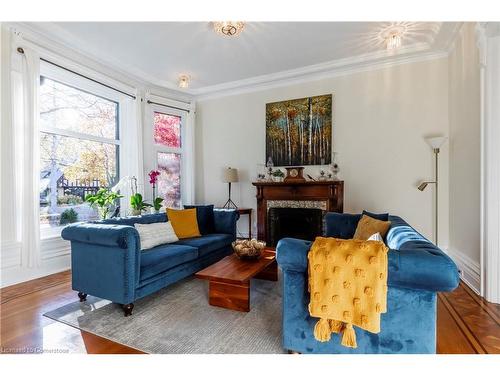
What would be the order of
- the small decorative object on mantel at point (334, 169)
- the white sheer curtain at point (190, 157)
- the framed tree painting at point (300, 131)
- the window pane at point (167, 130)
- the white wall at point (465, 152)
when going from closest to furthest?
1. the white wall at point (465, 152)
2. the small decorative object on mantel at point (334, 169)
3. the framed tree painting at point (300, 131)
4. the window pane at point (167, 130)
5. the white sheer curtain at point (190, 157)

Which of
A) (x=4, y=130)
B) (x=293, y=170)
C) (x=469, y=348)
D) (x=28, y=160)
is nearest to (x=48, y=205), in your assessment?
(x=28, y=160)

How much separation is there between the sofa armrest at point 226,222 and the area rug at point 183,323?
1.23 metres

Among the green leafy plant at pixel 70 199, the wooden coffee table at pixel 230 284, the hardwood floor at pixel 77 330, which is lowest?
the hardwood floor at pixel 77 330

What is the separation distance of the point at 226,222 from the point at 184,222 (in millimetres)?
633

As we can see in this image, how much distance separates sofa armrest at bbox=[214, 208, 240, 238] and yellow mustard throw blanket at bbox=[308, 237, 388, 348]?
2.45m

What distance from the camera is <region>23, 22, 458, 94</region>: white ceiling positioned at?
3209mm

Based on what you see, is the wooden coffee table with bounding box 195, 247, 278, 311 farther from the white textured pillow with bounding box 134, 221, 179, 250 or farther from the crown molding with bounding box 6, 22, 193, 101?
the crown molding with bounding box 6, 22, 193, 101

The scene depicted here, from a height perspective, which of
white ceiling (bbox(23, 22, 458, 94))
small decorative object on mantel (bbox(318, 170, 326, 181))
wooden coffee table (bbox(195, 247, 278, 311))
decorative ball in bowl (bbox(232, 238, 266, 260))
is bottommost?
wooden coffee table (bbox(195, 247, 278, 311))

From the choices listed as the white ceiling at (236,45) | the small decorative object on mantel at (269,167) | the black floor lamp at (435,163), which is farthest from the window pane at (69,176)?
the black floor lamp at (435,163)

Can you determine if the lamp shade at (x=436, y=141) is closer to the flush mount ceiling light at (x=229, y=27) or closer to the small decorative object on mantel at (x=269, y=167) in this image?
the small decorative object on mantel at (x=269, y=167)

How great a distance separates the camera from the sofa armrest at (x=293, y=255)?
153 centimetres

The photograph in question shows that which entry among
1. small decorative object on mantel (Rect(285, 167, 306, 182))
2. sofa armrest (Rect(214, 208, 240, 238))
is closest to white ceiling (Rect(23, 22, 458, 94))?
small decorative object on mantel (Rect(285, 167, 306, 182))

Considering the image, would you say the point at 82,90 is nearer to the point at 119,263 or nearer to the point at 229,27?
the point at 229,27

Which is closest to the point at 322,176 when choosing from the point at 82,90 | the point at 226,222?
the point at 226,222
